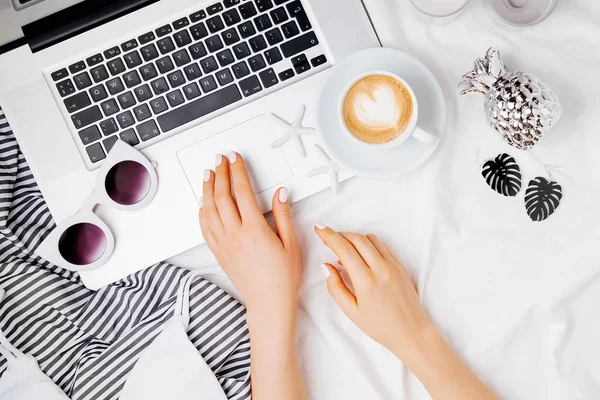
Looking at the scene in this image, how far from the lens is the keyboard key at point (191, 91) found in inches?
25.2

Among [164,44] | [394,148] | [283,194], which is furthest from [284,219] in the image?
[164,44]

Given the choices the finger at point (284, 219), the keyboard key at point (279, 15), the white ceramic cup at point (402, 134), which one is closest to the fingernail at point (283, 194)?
the finger at point (284, 219)

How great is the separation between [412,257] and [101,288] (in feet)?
1.49

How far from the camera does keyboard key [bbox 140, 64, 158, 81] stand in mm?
640

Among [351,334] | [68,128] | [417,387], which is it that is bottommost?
[417,387]

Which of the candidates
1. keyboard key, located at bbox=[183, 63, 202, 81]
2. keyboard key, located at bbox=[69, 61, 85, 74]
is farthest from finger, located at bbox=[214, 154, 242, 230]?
keyboard key, located at bbox=[69, 61, 85, 74]

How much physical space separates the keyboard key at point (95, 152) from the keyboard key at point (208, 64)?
0.56ft

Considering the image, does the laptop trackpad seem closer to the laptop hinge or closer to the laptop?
the laptop

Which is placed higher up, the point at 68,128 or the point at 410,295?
the point at 68,128

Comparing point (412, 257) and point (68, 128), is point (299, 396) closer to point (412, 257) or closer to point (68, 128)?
point (412, 257)

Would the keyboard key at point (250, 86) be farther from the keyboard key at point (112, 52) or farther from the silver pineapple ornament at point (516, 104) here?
the silver pineapple ornament at point (516, 104)

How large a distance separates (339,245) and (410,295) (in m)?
0.12

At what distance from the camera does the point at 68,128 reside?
0.64 metres

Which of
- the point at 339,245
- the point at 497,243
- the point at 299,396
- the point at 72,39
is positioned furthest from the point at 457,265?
the point at 72,39
